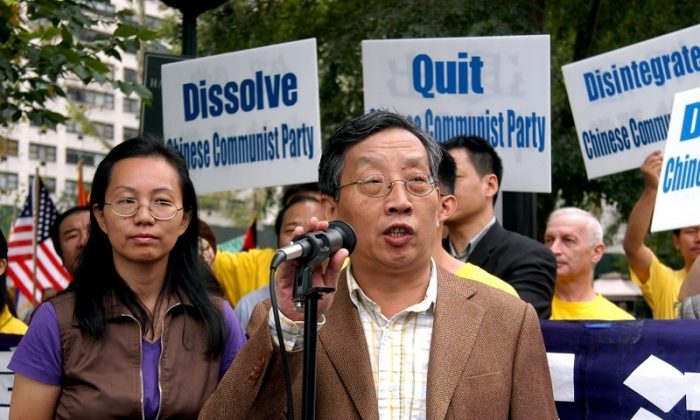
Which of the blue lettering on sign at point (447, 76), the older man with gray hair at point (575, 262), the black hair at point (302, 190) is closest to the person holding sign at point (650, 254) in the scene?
the older man with gray hair at point (575, 262)

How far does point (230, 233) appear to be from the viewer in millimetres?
42781

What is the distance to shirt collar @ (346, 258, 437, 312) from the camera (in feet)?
12.2

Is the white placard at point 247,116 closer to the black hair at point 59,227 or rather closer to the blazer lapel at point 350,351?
the black hair at point 59,227

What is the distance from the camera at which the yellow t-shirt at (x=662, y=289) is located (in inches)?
273

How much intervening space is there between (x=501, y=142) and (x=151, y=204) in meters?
2.91

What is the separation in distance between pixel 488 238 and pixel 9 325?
2193mm

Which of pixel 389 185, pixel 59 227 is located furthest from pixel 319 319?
pixel 59 227

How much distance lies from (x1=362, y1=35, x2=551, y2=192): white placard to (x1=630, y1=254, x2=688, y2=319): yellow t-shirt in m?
0.90

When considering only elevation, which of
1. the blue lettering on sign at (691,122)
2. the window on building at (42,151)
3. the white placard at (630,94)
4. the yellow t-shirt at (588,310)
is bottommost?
the yellow t-shirt at (588,310)

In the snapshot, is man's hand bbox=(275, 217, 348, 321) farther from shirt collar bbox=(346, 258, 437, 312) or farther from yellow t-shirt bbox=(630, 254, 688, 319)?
yellow t-shirt bbox=(630, 254, 688, 319)

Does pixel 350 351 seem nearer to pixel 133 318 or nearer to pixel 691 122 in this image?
pixel 133 318

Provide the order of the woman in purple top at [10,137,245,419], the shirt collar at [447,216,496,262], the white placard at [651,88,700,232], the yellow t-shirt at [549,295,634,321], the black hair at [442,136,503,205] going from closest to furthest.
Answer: the woman in purple top at [10,137,245,419]
the white placard at [651,88,700,232]
the shirt collar at [447,216,496,262]
the black hair at [442,136,503,205]
the yellow t-shirt at [549,295,634,321]

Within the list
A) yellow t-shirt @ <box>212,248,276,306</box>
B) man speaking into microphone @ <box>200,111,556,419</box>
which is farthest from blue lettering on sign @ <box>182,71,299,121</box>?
man speaking into microphone @ <box>200,111,556,419</box>

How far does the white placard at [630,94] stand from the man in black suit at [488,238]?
1.35m
